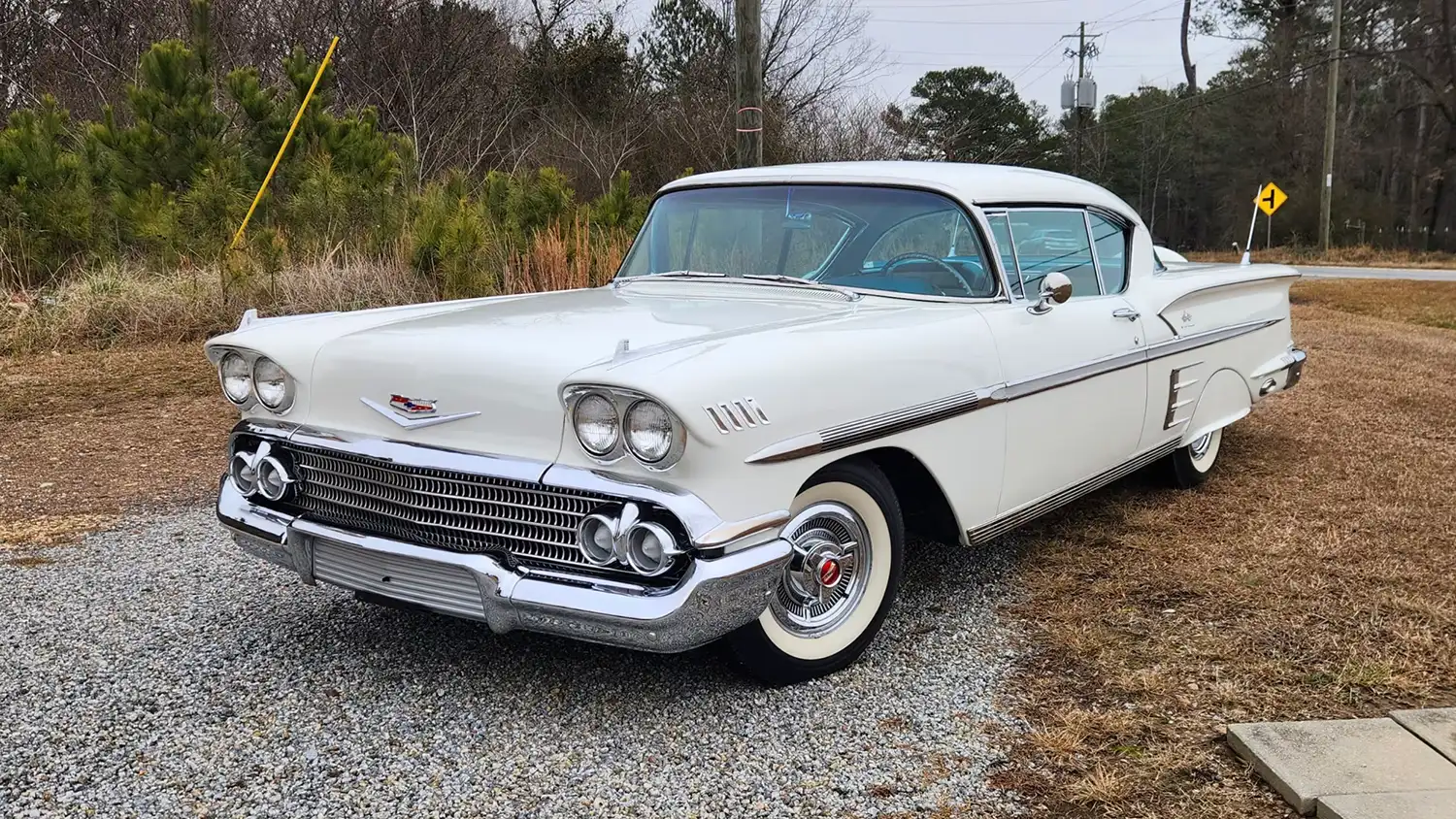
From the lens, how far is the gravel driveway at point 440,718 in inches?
93.3

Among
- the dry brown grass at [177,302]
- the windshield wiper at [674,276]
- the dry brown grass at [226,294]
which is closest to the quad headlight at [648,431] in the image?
the windshield wiper at [674,276]

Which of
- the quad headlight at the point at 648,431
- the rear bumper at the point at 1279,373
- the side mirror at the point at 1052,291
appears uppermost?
the side mirror at the point at 1052,291

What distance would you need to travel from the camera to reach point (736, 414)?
2.49 m

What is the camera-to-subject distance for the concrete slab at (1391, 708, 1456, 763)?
8.10 ft

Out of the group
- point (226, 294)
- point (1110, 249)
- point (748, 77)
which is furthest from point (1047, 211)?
point (226, 294)

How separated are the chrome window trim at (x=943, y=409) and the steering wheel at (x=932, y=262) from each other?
0.37 m

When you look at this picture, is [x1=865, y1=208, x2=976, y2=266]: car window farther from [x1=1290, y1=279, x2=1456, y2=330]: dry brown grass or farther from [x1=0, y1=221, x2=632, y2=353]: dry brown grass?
[x1=1290, y1=279, x2=1456, y2=330]: dry brown grass

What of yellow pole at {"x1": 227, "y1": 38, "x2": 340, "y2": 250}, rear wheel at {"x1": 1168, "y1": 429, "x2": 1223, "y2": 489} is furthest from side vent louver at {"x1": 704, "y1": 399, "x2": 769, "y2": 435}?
yellow pole at {"x1": 227, "y1": 38, "x2": 340, "y2": 250}

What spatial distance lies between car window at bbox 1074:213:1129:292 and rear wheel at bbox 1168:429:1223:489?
2.94ft

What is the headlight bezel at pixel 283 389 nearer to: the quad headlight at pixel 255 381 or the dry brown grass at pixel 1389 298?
the quad headlight at pixel 255 381

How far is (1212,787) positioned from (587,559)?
1.50m

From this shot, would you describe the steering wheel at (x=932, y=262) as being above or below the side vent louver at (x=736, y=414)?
above

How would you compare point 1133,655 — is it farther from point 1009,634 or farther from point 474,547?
point 474,547

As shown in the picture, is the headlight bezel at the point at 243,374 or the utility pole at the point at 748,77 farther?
the utility pole at the point at 748,77
